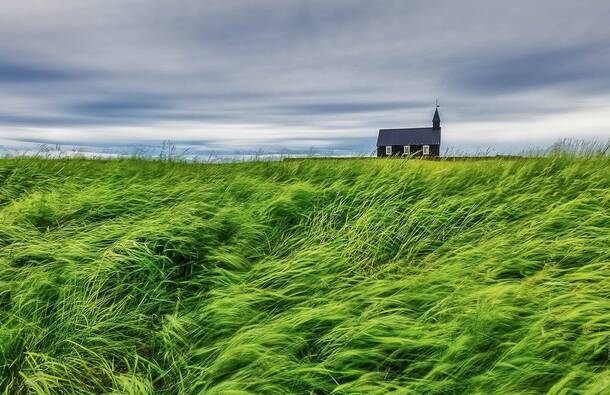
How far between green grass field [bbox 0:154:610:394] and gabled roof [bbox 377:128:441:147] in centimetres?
5095

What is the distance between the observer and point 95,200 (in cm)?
556

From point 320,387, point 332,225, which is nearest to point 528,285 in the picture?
point 320,387

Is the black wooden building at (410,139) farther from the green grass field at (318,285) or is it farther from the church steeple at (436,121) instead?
the green grass field at (318,285)

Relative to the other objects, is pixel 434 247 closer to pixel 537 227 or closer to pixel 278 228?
pixel 537 227

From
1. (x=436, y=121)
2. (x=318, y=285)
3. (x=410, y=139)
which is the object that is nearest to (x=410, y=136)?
(x=410, y=139)

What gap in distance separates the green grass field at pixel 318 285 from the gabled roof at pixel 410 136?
50954 millimetres

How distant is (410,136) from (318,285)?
55505mm

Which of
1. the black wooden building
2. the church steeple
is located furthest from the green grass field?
the church steeple

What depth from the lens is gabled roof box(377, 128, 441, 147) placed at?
55.4m

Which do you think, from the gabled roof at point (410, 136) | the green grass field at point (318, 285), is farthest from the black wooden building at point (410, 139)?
the green grass field at point (318, 285)

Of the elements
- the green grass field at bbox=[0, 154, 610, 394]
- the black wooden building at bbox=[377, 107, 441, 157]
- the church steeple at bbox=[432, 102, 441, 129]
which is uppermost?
the church steeple at bbox=[432, 102, 441, 129]

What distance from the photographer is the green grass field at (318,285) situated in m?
2.69

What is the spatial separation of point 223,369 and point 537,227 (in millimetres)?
3515

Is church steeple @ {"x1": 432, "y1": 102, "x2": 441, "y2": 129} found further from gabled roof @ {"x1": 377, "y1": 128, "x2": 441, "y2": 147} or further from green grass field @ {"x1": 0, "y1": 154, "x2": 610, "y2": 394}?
green grass field @ {"x1": 0, "y1": 154, "x2": 610, "y2": 394}
